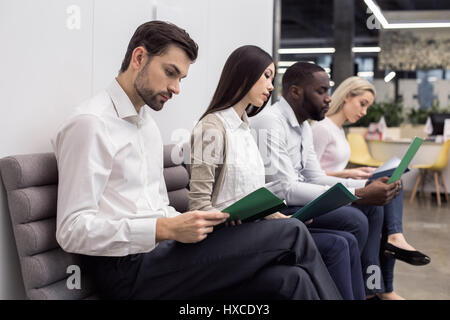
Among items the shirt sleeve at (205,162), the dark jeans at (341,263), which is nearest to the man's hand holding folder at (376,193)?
the dark jeans at (341,263)

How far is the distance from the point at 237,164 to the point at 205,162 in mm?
154

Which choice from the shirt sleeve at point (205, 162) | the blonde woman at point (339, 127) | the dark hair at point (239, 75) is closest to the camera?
the shirt sleeve at point (205, 162)

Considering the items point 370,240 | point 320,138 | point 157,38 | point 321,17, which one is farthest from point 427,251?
point 321,17

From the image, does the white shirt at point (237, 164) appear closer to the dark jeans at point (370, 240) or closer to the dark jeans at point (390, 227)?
the dark jeans at point (370, 240)

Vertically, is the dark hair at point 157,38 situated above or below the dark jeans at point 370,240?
above

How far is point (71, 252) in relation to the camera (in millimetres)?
1611

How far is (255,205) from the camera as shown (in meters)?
1.52

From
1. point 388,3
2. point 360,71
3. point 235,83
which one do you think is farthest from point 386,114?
point 235,83

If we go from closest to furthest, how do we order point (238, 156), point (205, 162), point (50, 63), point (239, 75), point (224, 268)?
point (224, 268)
point (50, 63)
point (205, 162)
point (238, 156)
point (239, 75)

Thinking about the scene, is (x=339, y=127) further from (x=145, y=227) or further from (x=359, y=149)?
(x=359, y=149)

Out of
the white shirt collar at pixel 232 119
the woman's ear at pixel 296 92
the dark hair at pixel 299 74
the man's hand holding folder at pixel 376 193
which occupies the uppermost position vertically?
the dark hair at pixel 299 74

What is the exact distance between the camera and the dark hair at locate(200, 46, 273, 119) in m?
2.24

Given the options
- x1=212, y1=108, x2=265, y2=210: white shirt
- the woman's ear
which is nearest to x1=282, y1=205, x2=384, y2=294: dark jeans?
x1=212, y1=108, x2=265, y2=210: white shirt

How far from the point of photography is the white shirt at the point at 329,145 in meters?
3.52
